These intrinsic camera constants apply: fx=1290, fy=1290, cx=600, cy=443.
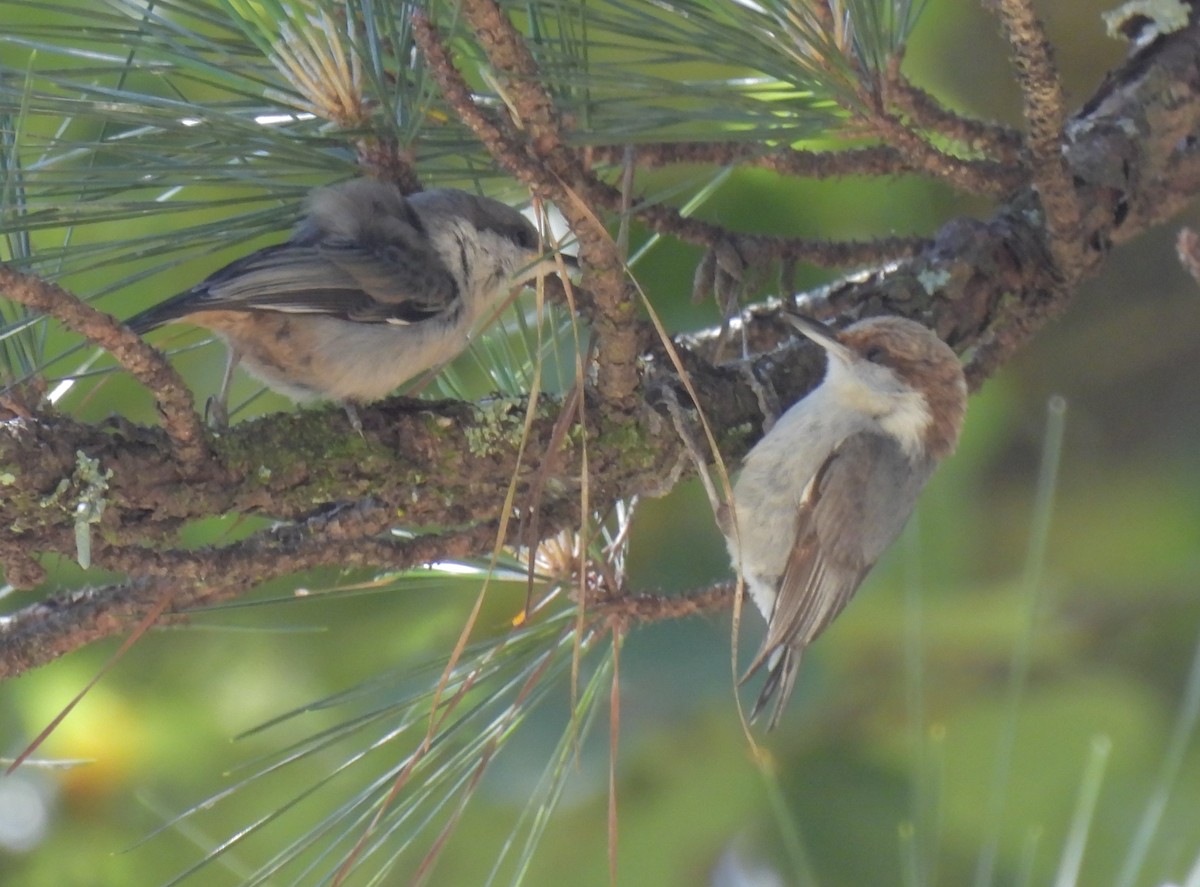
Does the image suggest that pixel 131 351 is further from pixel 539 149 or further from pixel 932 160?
pixel 932 160

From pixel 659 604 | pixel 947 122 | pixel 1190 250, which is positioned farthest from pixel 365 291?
pixel 1190 250

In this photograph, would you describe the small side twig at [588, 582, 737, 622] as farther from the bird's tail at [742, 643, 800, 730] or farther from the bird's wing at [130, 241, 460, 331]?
the bird's wing at [130, 241, 460, 331]

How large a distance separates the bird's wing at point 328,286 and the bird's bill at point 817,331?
62 centimetres

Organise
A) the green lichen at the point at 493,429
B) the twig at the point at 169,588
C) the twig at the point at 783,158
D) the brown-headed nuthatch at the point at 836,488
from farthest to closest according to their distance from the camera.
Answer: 1. the brown-headed nuthatch at the point at 836,488
2. the twig at the point at 783,158
3. the green lichen at the point at 493,429
4. the twig at the point at 169,588

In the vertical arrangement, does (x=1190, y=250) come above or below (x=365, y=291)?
above

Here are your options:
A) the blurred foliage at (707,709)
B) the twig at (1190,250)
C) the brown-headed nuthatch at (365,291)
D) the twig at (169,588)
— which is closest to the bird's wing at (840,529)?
the blurred foliage at (707,709)

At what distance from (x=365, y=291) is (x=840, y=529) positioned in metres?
0.98

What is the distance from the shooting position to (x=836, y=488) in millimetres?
2439

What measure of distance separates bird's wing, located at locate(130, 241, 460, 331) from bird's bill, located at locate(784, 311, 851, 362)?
62 cm

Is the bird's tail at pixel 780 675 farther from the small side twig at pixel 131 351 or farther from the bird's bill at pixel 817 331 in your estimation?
the small side twig at pixel 131 351

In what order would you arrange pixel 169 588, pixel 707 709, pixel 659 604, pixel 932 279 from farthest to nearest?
pixel 707 709
pixel 932 279
pixel 659 604
pixel 169 588

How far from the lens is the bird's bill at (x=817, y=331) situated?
2.21m

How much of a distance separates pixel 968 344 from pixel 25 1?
157 cm

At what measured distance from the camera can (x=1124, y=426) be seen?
3.96 metres
